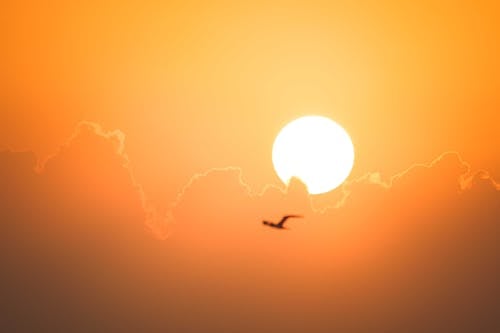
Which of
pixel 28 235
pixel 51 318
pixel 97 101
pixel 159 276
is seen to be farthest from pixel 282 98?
pixel 51 318

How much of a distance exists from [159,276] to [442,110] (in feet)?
15.7

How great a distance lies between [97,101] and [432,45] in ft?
15.4

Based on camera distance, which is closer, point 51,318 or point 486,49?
point 486,49

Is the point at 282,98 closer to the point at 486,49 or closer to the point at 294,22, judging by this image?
the point at 294,22

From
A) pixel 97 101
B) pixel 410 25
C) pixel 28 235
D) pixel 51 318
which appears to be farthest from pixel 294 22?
pixel 51 318

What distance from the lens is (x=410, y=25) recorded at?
7.07 meters

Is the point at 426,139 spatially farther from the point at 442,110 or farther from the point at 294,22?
the point at 294,22

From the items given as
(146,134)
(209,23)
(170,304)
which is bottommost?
(170,304)

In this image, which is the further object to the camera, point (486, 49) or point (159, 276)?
point (159, 276)

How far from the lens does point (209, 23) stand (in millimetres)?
7113

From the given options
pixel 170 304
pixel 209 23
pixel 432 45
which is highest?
pixel 432 45

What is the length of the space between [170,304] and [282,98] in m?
3.54

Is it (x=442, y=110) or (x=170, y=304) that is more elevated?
(x=442, y=110)

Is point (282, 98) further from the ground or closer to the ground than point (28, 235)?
further from the ground
